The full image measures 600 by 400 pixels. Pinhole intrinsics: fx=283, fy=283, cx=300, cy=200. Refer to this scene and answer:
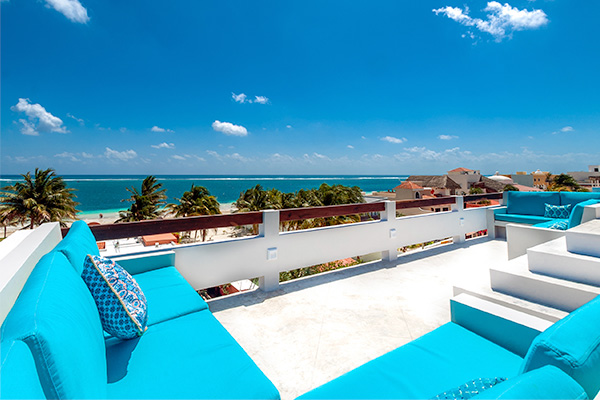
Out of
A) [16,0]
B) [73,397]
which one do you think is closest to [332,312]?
[73,397]

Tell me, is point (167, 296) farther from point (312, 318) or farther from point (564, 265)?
point (564, 265)

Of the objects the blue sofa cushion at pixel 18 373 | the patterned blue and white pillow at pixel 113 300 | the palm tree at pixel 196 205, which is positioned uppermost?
the blue sofa cushion at pixel 18 373

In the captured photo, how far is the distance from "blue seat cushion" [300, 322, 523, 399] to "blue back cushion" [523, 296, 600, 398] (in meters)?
0.34

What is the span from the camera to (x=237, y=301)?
2.80 m

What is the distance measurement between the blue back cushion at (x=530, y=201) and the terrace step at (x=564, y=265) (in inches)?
131

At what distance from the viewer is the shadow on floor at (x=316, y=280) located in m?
2.78

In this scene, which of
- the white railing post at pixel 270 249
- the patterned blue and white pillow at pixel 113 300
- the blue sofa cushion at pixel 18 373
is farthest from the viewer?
the white railing post at pixel 270 249

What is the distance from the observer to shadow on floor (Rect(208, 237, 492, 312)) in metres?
2.78

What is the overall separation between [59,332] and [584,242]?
311 centimetres

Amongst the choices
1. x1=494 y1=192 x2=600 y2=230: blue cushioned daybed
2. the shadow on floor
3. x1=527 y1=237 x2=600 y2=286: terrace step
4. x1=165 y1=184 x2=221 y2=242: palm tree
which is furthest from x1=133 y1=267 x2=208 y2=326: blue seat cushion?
x1=165 y1=184 x2=221 y2=242: palm tree

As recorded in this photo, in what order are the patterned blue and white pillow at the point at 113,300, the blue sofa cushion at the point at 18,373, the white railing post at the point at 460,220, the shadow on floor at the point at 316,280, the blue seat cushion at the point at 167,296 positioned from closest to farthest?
the blue sofa cushion at the point at 18,373, the patterned blue and white pillow at the point at 113,300, the blue seat cushion at the point at 167,296, the shadow on floor at the point at 316,280, the white railing post at the point at 460,220

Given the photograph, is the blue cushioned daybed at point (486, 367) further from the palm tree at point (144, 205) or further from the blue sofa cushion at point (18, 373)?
the palm tree at point (144, 205)

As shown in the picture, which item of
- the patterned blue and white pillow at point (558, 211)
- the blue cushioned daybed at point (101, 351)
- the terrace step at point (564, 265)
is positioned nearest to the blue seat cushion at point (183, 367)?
the blue cushioned daybed at point (101, 351)

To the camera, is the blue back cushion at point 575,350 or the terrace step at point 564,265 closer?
the blue back cushion at point 575,350
